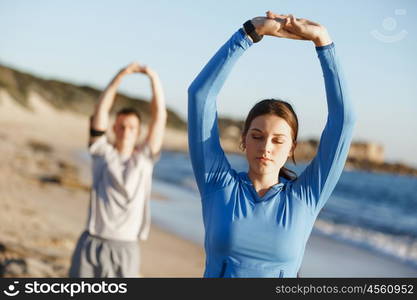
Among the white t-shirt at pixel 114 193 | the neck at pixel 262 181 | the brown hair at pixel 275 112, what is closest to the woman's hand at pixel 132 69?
the white t-shirt at pixel 114 193

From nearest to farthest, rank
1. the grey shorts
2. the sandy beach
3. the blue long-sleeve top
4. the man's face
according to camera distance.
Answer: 1. the blue long-sleeve top
2. the grey shorts
3. the man's face
4. the sandy beach

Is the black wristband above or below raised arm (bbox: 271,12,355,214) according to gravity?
above

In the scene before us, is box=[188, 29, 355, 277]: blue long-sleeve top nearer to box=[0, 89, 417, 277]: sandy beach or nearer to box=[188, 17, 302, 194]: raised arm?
box=[188, 17, 302, 194]: raised arm

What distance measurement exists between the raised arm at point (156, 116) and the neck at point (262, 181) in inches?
86.6

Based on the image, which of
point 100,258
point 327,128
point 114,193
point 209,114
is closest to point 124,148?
point 114,193

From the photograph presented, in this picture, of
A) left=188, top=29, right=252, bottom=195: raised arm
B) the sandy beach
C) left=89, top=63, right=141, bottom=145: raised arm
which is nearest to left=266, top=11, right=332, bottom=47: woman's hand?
left=188, top=29, right=252, bottom=195: raised arm

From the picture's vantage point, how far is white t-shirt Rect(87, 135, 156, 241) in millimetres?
3975

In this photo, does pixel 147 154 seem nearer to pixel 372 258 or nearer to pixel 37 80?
pixel 372 258

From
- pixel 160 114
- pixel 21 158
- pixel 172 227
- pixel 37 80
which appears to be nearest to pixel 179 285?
pixel 160 114

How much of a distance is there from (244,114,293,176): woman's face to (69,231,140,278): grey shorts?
87.2 inches

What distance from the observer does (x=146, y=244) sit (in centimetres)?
877

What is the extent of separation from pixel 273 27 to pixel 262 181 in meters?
0.49

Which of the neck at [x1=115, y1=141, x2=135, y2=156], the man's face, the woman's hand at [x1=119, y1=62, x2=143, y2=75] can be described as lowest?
the neck at [x1=115, y1=141, x2=135, y2=156]

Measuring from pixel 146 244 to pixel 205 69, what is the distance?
7.09 m
